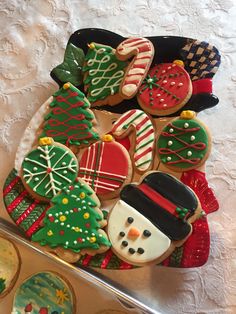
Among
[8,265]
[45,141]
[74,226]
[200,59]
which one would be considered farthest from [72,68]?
[8,265]

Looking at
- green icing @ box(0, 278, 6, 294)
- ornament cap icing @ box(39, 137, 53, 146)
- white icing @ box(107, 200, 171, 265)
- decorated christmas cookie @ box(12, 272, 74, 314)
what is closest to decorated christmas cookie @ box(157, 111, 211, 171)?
white icing @ box(107, 200, 171, 265)

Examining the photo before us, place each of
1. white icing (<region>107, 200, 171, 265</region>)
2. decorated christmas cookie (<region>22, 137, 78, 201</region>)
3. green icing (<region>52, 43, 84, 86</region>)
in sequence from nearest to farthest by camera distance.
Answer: white icing (<region>107, 200, 171, 265</region>), decorated christmas cookie (<region>22, 137, 78, 201</region>), green icing (<region>52, 43, 84, 86</region>)

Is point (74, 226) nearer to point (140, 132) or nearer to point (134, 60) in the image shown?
point (140, 132)

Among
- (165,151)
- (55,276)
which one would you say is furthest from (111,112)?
(55,276)

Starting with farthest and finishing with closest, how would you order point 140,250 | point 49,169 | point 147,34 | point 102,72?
1. point 147,34
2. point 102,72
3. point 49,169
4. point 140,250

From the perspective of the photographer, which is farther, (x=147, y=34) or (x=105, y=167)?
(x=147, y=34)

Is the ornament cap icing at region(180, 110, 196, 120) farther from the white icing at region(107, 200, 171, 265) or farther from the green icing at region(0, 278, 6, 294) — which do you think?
the green icing at region(0, 278, 6, 294)
